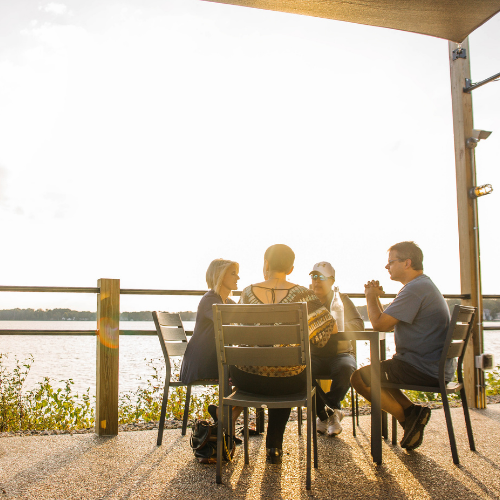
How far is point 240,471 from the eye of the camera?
248cm

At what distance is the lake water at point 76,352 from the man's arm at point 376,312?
366mm

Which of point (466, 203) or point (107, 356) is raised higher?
point (466, 203)

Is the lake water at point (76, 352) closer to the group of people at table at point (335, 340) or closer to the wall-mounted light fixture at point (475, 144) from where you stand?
the group of people at table at point (335, 340)

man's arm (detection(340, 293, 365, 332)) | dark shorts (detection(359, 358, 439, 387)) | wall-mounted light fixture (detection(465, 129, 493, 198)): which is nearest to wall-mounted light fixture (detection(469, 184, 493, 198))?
wall-mounted light fixture (detection(465, 129, 493, 198))

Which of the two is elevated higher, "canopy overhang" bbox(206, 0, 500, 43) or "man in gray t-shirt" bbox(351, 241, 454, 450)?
"canopy overhang" bbox(206, 0, 500, 43)

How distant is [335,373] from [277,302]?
1.00m

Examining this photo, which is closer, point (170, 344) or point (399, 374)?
point (399, 374)

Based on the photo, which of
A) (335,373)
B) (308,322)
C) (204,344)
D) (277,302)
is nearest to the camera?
(308,322)

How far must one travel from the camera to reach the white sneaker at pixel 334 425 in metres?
3.21

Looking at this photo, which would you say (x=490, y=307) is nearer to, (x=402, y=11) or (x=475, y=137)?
(x=475, y=137)

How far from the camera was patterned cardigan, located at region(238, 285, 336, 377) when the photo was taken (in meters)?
2.42

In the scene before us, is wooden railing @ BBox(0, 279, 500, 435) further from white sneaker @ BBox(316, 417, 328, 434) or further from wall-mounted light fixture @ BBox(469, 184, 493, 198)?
wall-mounted light fixture @ BBox(469, 184, 493, 198)

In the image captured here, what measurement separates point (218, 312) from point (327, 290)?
1.52m

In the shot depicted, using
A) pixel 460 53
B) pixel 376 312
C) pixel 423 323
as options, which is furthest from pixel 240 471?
pixel 460 53
